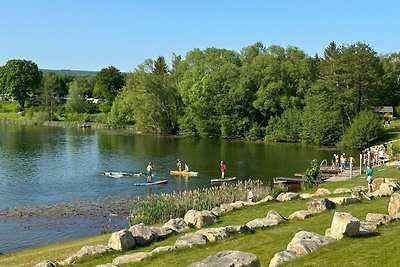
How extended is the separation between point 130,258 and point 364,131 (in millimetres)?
67529

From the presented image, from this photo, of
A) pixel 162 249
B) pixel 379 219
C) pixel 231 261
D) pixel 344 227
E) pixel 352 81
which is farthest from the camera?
pixel 352 81

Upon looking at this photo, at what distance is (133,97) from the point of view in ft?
360

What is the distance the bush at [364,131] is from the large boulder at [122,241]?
6570cm

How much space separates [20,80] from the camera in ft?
512

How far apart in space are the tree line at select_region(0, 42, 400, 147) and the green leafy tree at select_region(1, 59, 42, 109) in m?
49.1

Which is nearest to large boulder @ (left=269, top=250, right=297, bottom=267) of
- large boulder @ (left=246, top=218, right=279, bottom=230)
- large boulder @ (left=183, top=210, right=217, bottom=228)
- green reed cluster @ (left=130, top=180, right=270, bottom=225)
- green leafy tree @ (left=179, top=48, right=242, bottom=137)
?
large boulder @ (left=246, top=218, right=279, bottom=230)

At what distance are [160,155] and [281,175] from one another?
888 inches

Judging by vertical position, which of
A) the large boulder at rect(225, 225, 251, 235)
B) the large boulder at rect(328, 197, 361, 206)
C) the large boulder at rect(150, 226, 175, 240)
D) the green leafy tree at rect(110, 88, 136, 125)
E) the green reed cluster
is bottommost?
the green reed cluster

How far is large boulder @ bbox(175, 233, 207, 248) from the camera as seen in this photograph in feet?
56.1

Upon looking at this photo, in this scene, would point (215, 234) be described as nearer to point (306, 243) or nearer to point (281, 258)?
point (306, 243)

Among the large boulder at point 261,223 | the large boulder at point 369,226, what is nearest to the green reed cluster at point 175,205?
the large boulder at point 261,223

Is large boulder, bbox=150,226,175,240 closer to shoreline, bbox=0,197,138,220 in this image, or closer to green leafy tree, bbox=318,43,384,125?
shoreline, bbox=0,197,138,220

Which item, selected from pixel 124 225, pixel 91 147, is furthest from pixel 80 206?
pixel 91 147

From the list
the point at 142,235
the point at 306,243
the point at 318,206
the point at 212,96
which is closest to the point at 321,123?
the point at 212,96
